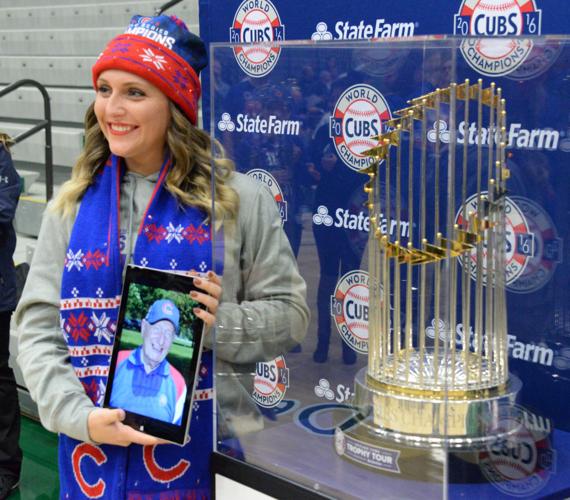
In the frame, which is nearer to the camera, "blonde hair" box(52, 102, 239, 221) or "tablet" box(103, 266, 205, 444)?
"tablet" box(103, 266, 205, 444)

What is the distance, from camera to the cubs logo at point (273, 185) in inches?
64.9

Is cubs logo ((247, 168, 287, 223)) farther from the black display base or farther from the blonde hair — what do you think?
the black display base

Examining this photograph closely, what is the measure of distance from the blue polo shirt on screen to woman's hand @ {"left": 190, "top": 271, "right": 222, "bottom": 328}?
11 centimetres

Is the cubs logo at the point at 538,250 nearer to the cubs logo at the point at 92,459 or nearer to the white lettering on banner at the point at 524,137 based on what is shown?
the white lettering on banner at the point at 524,137

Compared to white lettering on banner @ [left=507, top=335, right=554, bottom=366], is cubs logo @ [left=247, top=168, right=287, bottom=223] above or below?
above

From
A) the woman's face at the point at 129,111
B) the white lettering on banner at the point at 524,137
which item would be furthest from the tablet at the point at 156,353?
the white lettering on banner at the point at 524,137

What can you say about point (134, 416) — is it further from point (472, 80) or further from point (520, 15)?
point (520, 15)

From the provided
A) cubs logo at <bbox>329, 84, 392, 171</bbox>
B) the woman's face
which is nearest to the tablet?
the woman's face

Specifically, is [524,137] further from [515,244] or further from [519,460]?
[519,460]

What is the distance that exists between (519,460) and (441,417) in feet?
0.49

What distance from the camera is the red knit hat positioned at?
70.9 inches

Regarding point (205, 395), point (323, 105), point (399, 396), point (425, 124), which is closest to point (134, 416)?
point (205, 395)

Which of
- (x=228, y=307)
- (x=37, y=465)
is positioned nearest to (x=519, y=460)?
(x=228, y=307)

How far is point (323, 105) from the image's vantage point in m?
1.55
